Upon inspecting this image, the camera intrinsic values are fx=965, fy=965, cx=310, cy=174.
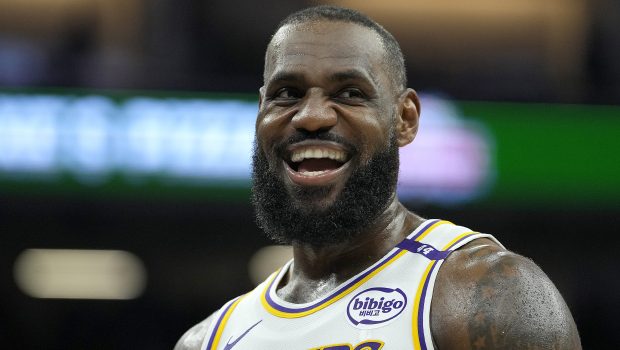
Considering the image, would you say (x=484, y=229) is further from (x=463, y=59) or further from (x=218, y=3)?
(x=218, y=3)

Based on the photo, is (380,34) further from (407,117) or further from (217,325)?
(217,325)

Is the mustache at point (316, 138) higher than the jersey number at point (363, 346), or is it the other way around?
the mustache at point (316, 138)

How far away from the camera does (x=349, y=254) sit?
11.9 ft

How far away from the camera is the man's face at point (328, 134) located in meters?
3.47

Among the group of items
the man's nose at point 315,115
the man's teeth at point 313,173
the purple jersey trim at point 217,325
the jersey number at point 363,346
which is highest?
the man's nose at point 315,115

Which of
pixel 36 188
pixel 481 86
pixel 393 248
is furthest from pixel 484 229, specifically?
pixel 393 248

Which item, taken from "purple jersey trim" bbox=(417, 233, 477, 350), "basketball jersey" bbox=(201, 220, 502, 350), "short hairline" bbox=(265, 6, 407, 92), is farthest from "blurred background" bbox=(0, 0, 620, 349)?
"purple jersey trim" bbox=(417, 233, 477, 350)

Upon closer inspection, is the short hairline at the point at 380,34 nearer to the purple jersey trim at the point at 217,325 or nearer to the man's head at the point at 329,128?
the man's head at the point at 329,128

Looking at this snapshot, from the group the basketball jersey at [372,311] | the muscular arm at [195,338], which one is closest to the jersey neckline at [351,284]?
the basketball jersey at [372,311]

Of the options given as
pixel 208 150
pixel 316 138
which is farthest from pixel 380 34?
pixel 208 150

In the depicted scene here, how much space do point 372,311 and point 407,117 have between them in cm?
88

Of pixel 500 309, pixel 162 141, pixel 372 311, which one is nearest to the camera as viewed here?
pixel 500 309

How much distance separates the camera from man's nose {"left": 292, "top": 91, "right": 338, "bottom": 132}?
135 inches

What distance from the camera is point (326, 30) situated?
143 inches
